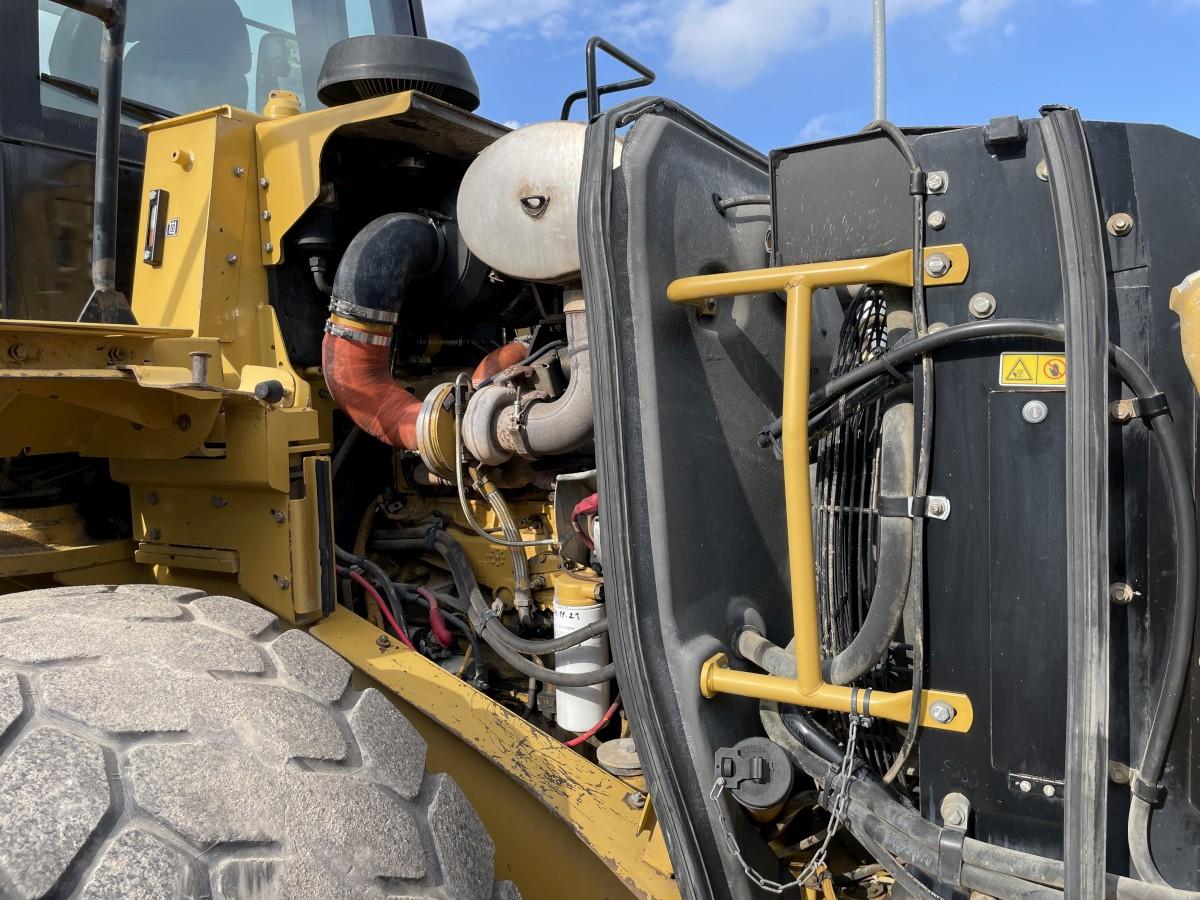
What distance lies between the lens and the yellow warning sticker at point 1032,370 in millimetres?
1249

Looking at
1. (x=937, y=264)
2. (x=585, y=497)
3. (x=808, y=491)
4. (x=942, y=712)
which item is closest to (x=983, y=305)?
(x=937, y=264)

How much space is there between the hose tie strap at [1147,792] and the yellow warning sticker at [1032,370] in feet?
1.64

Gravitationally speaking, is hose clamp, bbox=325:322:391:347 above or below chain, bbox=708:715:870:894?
above

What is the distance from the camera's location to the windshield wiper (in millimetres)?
2289

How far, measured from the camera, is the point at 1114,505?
3.97 feet

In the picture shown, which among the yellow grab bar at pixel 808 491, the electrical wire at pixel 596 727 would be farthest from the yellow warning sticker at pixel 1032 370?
the electrical wire at pixel 596 727

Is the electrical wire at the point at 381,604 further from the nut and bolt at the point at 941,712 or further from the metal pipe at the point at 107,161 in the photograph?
the nut and bolt at the point at 941,712

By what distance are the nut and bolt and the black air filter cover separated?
71.7 inches

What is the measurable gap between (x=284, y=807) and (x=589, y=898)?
30.7 inches

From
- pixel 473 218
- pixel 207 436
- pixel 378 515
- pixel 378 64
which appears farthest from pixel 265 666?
pixel 378 64

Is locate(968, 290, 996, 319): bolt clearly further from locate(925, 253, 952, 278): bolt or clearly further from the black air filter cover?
the black air filter cover

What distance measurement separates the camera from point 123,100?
2490mm

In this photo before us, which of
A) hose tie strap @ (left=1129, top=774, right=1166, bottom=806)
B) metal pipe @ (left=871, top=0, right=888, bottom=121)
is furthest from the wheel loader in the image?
metal pipe @ (left=871, top=0, right=888, bottom=121)

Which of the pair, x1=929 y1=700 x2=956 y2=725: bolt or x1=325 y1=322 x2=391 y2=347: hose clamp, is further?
x1=325 y1=322 x2=391 y2=347: hose clamp
